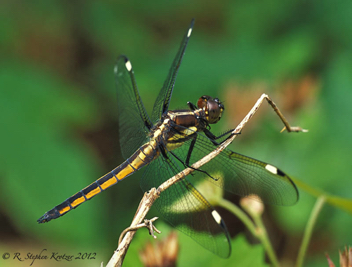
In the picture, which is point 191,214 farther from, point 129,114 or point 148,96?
point 148,96

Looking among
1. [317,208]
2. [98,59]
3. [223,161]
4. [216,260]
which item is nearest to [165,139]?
[223,161]

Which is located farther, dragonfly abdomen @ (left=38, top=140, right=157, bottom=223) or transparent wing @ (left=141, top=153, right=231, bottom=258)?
dragonfly abdomen @ (left=38, top=140, right=157, bottom=223)

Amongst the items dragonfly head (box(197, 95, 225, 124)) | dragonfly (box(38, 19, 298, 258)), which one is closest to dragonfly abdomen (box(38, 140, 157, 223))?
dragonfly (box(38, 19, 298, 258))

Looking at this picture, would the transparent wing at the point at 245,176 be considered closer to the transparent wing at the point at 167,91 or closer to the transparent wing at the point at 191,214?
the transparent wing at the point at 191,214

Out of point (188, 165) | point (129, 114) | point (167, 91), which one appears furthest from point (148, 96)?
point (188, 165)

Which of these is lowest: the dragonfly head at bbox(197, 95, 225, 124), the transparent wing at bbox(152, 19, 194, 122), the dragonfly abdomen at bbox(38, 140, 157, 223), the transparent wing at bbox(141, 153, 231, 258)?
the transparent wing at bbox(141, 153, 231, 258)

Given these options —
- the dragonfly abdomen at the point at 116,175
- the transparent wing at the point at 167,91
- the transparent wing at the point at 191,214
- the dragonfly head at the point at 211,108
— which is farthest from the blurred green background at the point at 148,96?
the dragonfly head at the point at 211,108

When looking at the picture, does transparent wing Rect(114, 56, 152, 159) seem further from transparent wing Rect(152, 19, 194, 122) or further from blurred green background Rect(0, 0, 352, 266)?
blurred green background Rect(0, 0, 352, 266)
